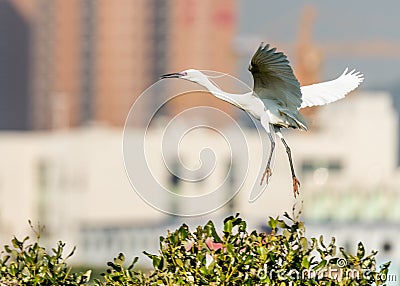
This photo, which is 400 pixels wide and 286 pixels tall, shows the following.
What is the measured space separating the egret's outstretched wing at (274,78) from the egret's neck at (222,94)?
8cm

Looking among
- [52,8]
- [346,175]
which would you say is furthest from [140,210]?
[52,8]

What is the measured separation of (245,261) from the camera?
4363mm

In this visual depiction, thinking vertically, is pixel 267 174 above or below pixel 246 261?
above

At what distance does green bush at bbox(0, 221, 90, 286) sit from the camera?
4.64 metres

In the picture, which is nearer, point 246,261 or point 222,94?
point 246,261

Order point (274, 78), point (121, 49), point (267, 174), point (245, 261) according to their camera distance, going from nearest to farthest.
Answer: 1. point (245, 261)
2. point (267, 174)
3. point (274, 78)
4. point (121, 49)

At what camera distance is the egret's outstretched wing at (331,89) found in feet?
16.0

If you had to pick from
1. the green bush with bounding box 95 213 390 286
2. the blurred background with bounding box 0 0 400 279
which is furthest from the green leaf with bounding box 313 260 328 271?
the blurred background with bounding box 0 0 400 279

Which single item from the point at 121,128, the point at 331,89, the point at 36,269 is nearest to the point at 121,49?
the point at 121,128

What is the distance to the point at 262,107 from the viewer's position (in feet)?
15.2

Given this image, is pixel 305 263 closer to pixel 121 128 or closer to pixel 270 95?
pixel 270 95

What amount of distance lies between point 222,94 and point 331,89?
511mm

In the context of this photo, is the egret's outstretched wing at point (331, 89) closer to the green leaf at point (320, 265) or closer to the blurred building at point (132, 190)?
the green leaf at point (320, 265)

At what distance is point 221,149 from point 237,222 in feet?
140
